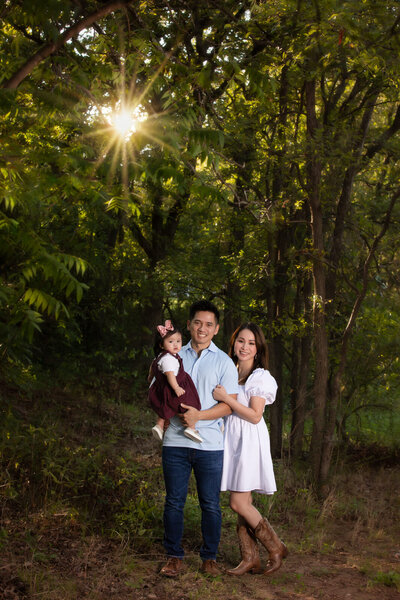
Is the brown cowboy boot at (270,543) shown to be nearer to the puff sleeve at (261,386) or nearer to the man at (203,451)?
the man at (203,451)

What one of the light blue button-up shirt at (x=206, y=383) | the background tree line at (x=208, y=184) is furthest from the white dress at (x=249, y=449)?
the background tree line at (x=208, y=184)

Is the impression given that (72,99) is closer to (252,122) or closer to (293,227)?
(252,122)

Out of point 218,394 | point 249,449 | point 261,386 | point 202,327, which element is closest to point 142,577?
point 249,449

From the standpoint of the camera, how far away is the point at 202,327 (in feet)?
17.3

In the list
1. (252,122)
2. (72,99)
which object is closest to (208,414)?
(72,99)

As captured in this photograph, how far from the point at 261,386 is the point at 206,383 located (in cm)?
54

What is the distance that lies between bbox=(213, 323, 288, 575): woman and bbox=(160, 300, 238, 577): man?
27 centimetres

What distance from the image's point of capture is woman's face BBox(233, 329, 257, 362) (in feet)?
18.3

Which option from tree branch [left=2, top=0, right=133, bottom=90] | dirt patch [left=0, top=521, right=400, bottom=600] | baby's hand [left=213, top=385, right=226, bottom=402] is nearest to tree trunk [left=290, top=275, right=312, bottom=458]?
dirt patch [left=0, top=521, right=400, bottom=600]

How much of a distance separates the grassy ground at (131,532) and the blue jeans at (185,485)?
1.31 feet

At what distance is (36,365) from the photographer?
13.0 metres

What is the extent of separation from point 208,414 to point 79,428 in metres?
6.20

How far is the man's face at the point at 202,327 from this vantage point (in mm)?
5250

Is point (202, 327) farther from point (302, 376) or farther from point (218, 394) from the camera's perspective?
point (302, 376)
